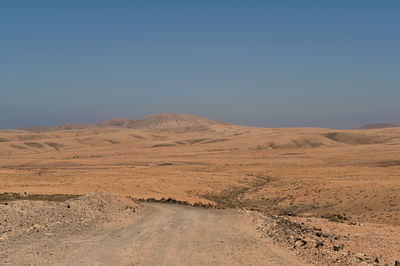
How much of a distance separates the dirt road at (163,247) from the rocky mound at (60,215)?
1804 millimetres

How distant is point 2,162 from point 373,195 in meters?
81.9

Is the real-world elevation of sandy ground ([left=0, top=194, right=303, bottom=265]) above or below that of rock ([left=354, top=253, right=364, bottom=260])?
below

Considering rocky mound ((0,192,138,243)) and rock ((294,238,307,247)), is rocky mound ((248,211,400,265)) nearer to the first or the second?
rock ((294,238,307,247))

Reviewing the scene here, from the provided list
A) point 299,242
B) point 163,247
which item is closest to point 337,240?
point 299,242

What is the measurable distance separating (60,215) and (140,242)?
260 inches

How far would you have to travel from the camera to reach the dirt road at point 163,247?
496 inches

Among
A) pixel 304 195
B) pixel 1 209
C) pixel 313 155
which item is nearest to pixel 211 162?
pixel 313 155

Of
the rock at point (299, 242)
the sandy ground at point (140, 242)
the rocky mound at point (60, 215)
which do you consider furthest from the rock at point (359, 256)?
the rocky mound at point (60, 215)

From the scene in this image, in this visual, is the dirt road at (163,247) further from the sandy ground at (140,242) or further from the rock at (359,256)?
the rock at (359,256)

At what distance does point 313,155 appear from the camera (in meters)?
76.6

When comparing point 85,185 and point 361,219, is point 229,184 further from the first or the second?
point 361,219

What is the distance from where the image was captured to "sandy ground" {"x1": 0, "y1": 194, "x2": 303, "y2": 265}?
1269cm

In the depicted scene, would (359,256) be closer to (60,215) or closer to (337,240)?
(337,240)

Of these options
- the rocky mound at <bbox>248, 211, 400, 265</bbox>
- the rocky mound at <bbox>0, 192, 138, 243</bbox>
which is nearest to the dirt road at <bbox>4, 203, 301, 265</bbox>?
the rocky mound at <bbox>248, 211, 400, 265</bbox>
